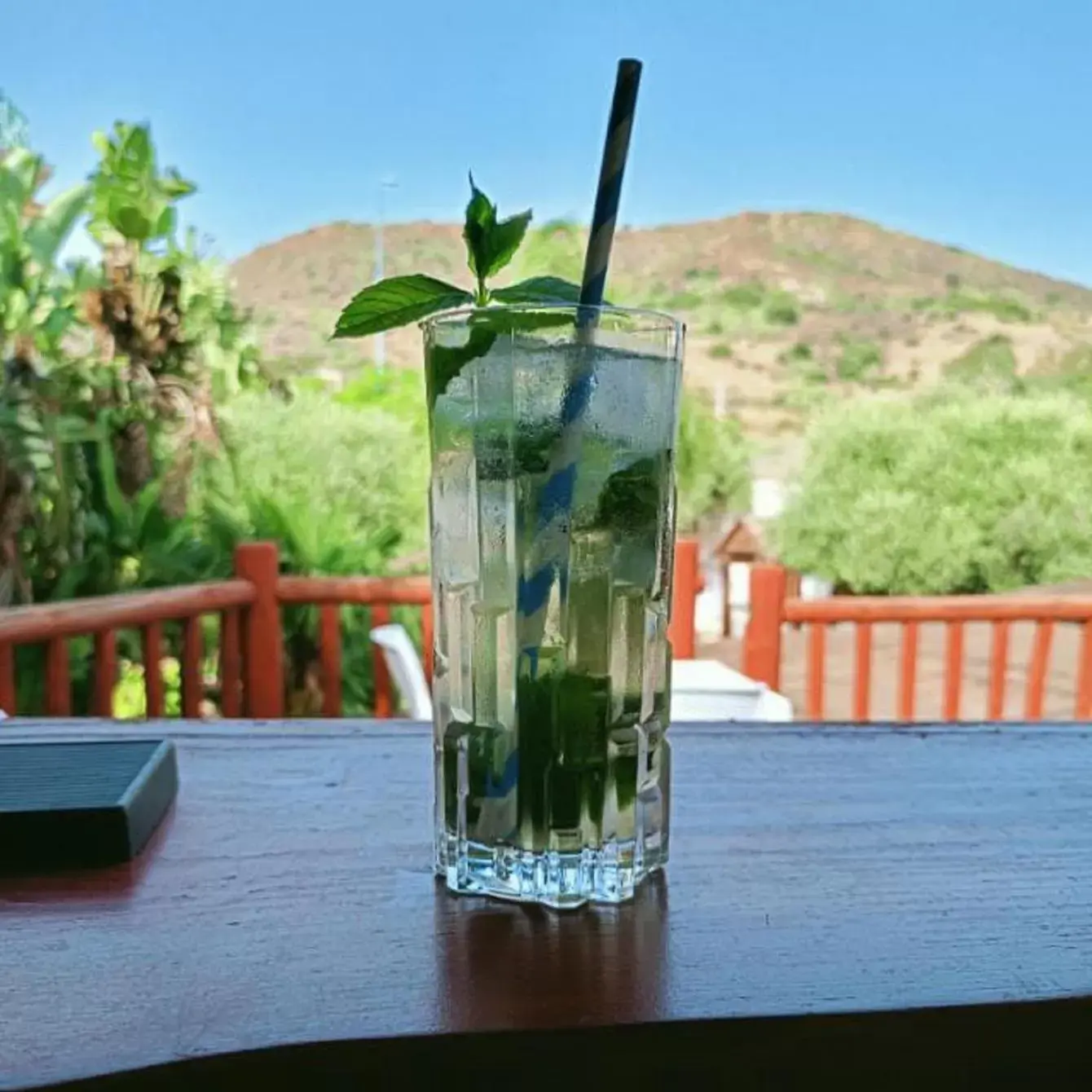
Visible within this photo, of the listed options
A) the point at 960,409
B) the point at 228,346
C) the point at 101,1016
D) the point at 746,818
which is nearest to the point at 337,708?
the point at 228,346

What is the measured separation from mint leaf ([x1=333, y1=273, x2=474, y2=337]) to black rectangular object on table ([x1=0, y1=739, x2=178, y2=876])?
254 millimetres

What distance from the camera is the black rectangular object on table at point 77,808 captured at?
522 mm

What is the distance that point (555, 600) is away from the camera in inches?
19.6

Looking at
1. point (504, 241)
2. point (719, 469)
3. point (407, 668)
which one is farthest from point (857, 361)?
point (504, 241)

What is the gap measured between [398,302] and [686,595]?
7.08 feet

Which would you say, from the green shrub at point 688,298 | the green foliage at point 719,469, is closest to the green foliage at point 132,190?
the green shrub at point 688,298

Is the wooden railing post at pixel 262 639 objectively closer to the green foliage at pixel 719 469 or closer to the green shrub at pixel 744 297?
the green foliage at pixel 719 469

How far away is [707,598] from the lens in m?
4.64

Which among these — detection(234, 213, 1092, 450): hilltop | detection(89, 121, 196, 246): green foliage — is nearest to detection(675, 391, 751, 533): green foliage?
detection(234, 213, 1092, 450): hilltop

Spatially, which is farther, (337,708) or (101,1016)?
(337,708)

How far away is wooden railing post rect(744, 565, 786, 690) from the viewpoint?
2564mm

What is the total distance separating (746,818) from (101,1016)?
35cm

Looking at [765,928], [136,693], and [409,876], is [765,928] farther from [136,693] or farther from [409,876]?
[136,693]

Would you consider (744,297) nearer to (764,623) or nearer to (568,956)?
(764,623)
